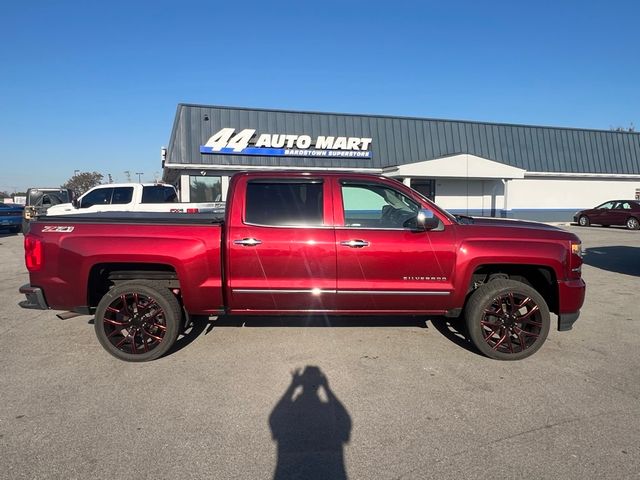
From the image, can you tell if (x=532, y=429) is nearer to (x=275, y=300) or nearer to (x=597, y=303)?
(x=275, y=300)

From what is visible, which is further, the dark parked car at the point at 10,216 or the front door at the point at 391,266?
the dark parked car at the point at 10,216

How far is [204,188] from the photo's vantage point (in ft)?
68.1

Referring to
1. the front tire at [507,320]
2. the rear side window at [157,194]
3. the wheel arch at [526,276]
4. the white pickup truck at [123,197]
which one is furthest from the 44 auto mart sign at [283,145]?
the front tire at [507,320]

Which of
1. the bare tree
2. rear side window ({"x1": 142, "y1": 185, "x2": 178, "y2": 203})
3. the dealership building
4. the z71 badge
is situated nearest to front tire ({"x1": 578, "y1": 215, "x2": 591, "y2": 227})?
the dealership building

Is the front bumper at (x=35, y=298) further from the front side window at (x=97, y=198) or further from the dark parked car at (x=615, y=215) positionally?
the dark parked car at (x=615, y=215)

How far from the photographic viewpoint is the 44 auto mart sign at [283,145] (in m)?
20.5

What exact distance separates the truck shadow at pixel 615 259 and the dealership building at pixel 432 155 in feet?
32.3

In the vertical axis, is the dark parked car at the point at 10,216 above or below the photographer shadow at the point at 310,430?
above

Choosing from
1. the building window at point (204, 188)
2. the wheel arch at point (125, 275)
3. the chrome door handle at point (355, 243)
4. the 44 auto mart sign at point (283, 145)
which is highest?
the 44 auto mart sign at point (283, 145)

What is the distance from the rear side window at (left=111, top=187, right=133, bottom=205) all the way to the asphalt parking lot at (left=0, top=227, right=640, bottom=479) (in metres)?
7.67

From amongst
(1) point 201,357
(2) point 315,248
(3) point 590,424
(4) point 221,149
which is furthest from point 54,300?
(4) point 221,149

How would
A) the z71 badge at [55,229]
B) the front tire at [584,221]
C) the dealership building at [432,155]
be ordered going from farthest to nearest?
1. the front tire at [584,221]
2. the dealership building at [432,155]
3. the z71 badge at [55,229]

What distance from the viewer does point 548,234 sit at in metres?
4.60

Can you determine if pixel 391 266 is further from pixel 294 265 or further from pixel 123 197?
pixel 123 197
